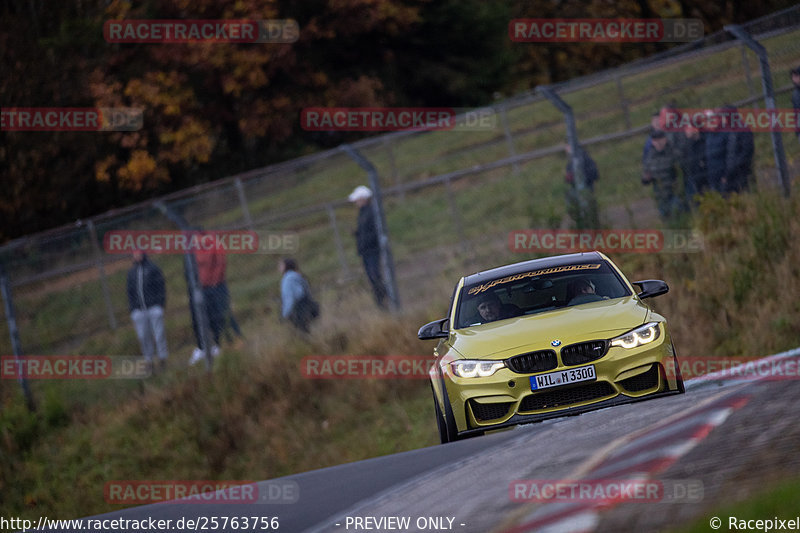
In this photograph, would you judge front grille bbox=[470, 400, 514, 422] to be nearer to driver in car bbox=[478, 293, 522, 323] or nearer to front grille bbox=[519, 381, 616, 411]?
front grille bbox=[519, 381, 616, 411]

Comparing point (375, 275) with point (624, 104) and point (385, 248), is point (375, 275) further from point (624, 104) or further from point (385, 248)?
point (624, 104)

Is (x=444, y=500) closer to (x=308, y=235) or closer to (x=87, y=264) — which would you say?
(x=87, y=264)

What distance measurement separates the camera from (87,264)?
1969 centimetres

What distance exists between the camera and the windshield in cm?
903

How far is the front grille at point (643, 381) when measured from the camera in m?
7.82

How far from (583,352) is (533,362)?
1.16 feet

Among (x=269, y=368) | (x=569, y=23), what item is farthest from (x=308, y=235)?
(x=569, y=23)

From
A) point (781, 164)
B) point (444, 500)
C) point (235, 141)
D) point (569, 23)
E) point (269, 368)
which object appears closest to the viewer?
point (444, 500)

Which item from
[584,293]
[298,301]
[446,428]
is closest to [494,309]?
[584,293]

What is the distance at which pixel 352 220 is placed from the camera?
26.0 metres

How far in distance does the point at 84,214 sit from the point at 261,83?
750 cm

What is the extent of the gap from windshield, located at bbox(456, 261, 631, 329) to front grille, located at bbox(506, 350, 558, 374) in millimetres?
1051

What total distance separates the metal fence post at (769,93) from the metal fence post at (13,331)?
12.0 meters

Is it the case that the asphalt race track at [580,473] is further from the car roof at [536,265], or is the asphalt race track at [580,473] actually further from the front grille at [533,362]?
the car roof at [536,265]
